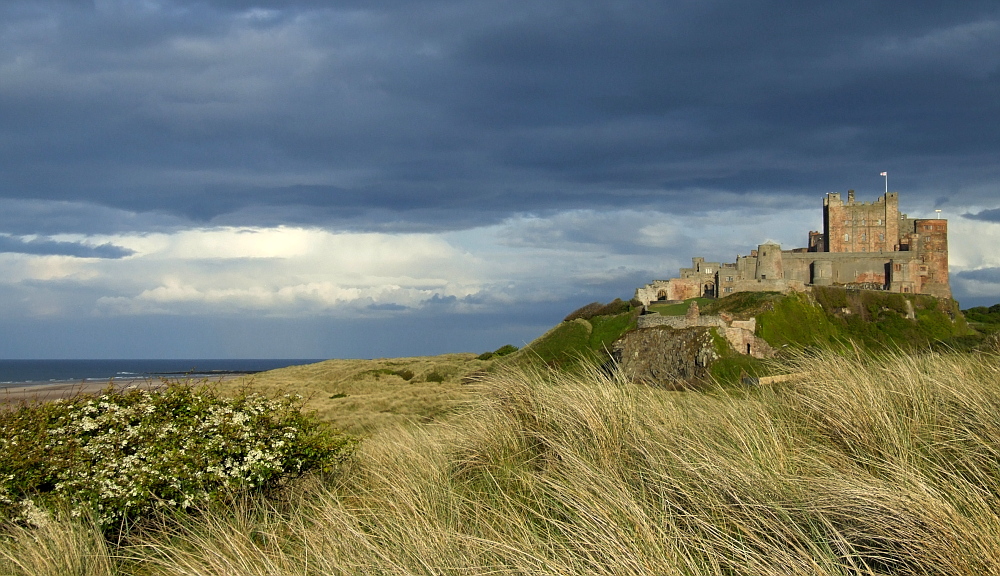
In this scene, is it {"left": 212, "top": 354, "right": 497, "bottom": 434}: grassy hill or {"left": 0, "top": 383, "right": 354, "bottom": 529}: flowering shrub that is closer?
{"left": 0, "top": 383, "right": 354, "bottom": 529}: flowering shrub

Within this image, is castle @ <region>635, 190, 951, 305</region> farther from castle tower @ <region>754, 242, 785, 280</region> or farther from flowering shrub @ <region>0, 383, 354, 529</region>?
flowering shrub @ <region>0, 383, 354, 529</region>

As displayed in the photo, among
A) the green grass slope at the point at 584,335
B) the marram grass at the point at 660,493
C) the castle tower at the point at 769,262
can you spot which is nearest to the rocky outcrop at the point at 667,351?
the green grass slope at the point at 584,335

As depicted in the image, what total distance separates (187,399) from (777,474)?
7.35 metres

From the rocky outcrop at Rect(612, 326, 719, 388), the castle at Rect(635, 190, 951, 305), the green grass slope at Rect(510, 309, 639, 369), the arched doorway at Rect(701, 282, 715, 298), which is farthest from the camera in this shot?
the arched doorway at Rect(701, 282, 715, 298)

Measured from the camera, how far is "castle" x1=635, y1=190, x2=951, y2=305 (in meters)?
49.6

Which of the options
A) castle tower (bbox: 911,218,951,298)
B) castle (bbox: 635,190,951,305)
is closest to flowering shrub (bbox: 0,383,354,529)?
castle (bbox: 635,190,951,305)

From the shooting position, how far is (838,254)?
52000 mm

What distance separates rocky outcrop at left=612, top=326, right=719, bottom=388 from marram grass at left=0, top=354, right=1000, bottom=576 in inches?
932

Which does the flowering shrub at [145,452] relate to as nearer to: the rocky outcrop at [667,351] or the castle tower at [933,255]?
the rocky outcrop at [667,351]

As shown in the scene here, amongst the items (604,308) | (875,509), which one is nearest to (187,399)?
(875,509)

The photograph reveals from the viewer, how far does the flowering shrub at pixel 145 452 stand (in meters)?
7.72

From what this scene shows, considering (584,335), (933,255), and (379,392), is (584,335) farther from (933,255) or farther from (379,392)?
(933,255)

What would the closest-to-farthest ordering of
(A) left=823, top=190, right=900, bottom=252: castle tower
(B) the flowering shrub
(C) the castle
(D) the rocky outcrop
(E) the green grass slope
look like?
(B) the flowering shrub
(D) the rocky outcrop
(E) the green grass slope
(C) the castle
(A) left=823, top=190, right=900, bottom=252: castle tower

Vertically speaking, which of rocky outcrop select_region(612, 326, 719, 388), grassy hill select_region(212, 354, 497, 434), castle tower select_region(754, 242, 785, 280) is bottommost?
grassy hill select_region(212, 354, 497, 434)
